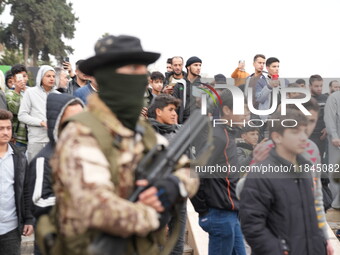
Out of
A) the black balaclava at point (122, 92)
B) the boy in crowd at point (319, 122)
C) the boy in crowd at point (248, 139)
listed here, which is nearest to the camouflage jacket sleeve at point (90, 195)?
the black balaclava at point (122, 92)

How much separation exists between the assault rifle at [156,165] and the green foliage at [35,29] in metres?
48.8

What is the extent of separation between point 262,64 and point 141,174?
6.65 m

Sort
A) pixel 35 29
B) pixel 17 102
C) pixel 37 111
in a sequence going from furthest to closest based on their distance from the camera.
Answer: pixel 35 29, pixel 17 102, pixel 37 111

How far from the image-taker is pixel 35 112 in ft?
21.5

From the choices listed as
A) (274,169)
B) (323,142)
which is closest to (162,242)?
(274,169)

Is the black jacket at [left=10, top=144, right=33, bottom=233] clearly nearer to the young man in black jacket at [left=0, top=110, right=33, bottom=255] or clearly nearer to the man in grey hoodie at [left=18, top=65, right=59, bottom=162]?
the young man in black jacket at [left=0, top=110, right=33, bottom=255]

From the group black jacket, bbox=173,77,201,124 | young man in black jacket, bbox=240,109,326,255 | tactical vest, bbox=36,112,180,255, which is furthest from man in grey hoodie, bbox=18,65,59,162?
tactical vest, bbox=36,112,180,255

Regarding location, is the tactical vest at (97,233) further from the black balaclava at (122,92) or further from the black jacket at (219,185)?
the black jacket at (219,185)

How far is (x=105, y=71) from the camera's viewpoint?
234cm

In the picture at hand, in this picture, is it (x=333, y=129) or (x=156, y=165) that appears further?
(x=333, y=129)

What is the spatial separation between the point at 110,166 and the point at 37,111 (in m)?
4.59

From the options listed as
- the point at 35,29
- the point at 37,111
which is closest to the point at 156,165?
the point at 37,111

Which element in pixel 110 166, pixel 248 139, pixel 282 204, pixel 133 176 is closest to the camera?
pixel 110 166

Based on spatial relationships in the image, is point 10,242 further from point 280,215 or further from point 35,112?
point 280,215
